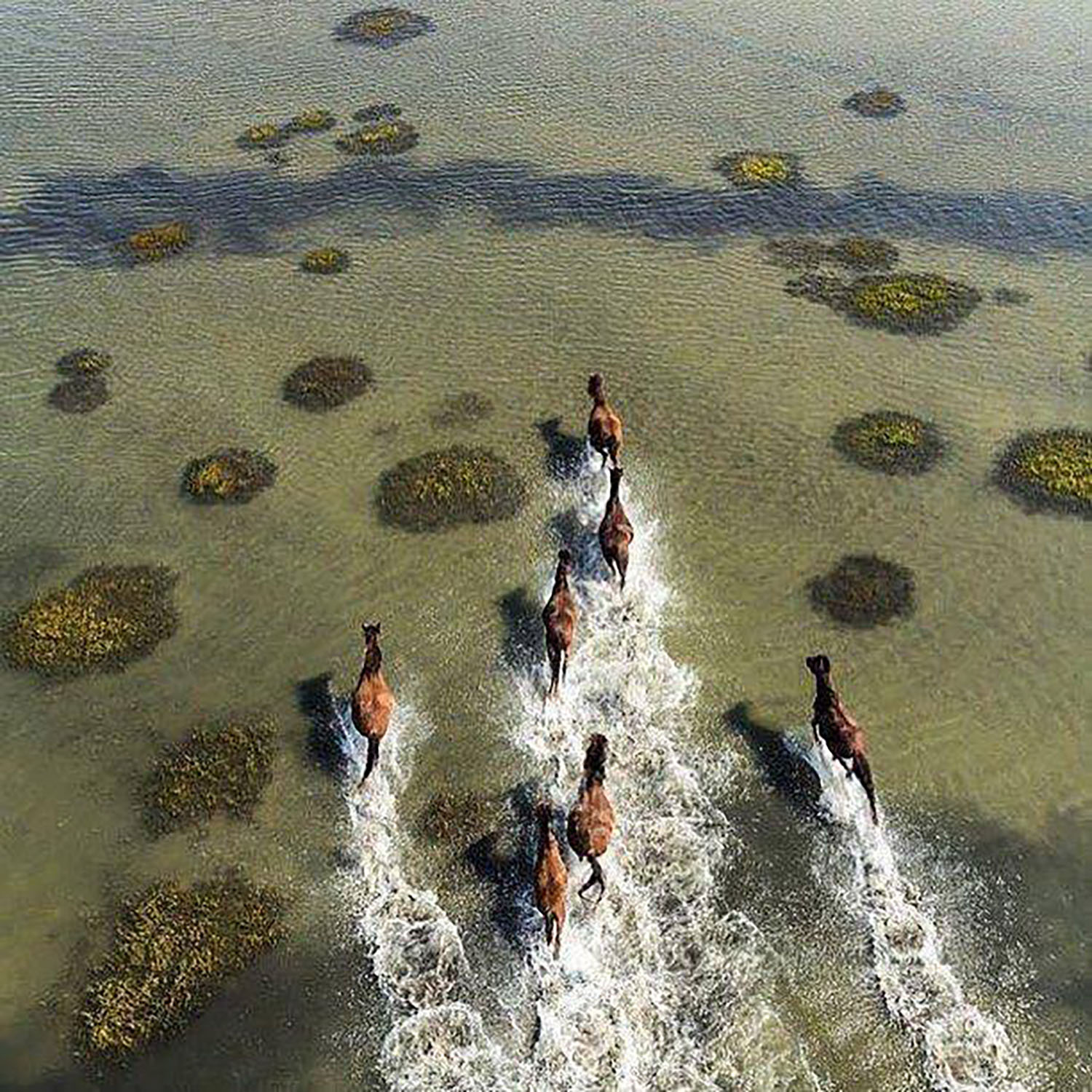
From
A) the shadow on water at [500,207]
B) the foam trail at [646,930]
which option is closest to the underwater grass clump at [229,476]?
the foam trail at [646,930]

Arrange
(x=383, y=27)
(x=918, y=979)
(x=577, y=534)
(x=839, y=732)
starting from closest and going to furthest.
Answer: (x=918, y=979) → (x=839, y=732) → (x=577, y=534) → (x=383, y=27)

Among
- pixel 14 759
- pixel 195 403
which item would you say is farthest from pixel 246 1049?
pixel 195 403

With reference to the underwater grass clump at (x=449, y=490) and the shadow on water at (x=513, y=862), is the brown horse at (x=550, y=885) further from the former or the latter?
the underwater grass clump at (x=449, y=490)

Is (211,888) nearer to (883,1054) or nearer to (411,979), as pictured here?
(411,979)

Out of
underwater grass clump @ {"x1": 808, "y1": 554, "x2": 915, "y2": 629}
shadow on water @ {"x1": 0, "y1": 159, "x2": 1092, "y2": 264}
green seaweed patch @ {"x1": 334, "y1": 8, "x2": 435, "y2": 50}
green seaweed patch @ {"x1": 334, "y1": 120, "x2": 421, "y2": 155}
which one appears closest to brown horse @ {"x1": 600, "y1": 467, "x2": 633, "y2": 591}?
underwater grass clump @ {"x1": 808, "y1": 554, "x2": 915, "y2": 629}

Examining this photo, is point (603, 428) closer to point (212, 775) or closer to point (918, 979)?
point (212, 775)

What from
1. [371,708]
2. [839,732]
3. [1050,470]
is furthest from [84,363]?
[1050,470]
